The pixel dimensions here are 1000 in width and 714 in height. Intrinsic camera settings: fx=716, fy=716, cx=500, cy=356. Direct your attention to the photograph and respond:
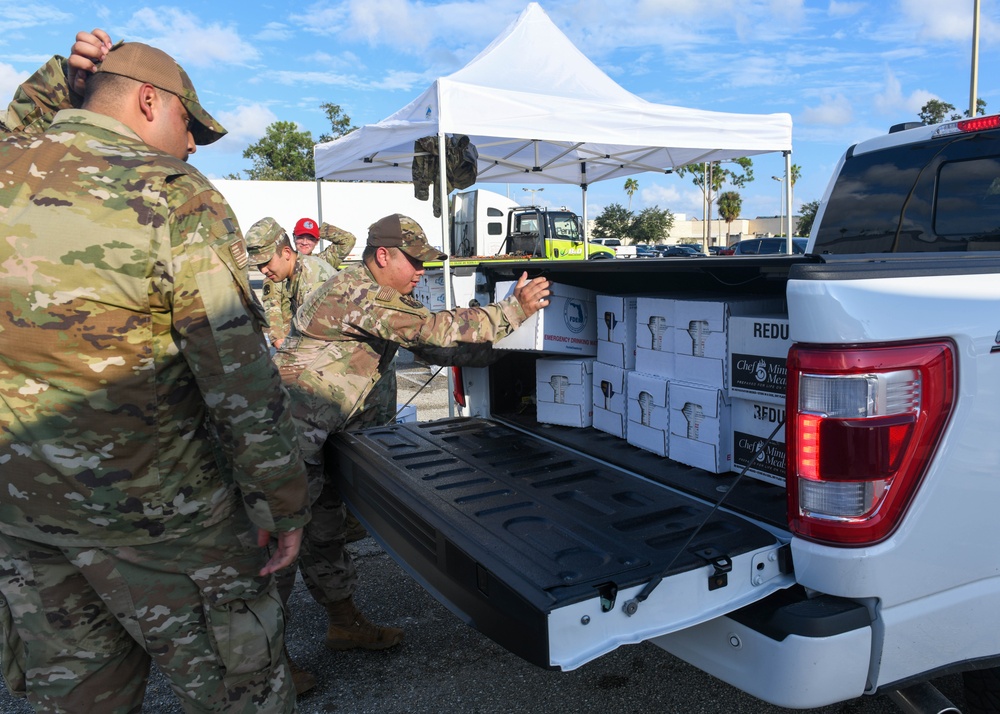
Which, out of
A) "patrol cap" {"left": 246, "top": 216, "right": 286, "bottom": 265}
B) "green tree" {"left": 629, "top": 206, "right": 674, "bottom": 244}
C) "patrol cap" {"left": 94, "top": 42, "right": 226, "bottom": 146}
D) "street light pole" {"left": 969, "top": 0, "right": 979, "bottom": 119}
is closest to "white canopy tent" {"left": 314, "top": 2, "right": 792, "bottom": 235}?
"patrol cap" {"left": 246, "top": 216, "right": 286, "bottom": 265}

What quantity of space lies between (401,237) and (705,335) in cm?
143

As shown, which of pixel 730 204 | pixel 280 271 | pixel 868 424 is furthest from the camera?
pixel 730 204

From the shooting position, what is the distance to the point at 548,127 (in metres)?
6.85

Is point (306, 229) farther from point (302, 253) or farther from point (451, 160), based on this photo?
point (451, 160)

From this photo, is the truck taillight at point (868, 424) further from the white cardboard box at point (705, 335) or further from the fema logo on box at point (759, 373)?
the white cardboard box at point (705, 335)

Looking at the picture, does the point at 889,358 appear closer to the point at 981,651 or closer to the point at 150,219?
the point at 981,651

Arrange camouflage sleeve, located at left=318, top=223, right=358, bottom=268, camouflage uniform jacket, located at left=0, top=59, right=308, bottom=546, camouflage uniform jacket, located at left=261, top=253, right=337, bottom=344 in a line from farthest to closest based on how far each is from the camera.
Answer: camouflage sleeve, located at left=318, top=223, right=358, bottom=268 → camouflage uniform jacket, located at left=261, top=253, right=337, bottom=344 → camouflage uniform jacket, located at left=0, top=59, right=308, bottom=546

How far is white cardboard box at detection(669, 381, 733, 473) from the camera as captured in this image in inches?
101

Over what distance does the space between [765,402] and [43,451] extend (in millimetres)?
2098

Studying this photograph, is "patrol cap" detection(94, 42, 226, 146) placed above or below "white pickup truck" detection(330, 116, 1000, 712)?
above

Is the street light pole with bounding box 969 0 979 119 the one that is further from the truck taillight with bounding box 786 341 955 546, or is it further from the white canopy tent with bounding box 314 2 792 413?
the truck taillight with bounding box 786 341 955 546

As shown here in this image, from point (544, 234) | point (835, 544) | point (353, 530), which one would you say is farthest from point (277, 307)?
point (544, 234)

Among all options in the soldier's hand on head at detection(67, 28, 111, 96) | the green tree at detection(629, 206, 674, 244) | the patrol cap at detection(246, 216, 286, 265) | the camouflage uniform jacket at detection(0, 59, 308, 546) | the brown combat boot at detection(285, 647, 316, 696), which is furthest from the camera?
the green tree at detection(629, 206, 674, 244)

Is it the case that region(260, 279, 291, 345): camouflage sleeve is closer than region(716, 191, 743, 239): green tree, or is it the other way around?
region(260, 279, 291, 345): camouflage sleeve
